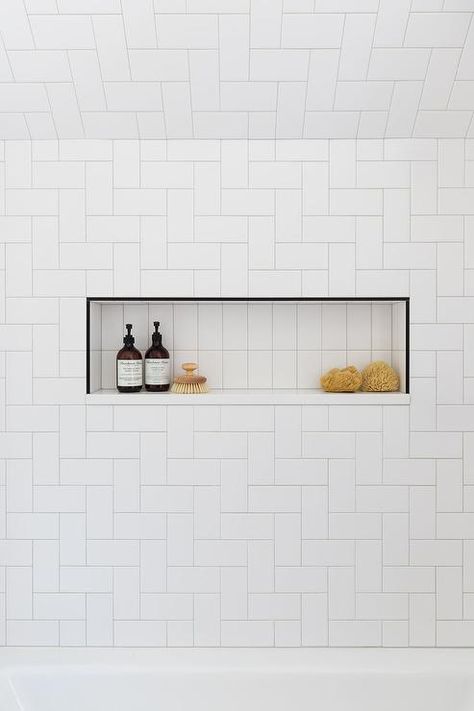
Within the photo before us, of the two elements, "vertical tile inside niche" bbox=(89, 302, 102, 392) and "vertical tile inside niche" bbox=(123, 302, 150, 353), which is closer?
Result: "vertical tile inside niche" bbox=(89, 302, 102, 392)

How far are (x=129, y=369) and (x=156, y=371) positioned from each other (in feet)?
0.27

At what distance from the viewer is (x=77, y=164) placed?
1922mm

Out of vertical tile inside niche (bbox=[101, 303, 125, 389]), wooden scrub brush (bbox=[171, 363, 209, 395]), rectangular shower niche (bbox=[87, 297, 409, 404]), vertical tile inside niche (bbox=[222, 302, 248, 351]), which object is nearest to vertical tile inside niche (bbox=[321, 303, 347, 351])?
rectangular shower niche (bbox=[87, 297, 409, 404])

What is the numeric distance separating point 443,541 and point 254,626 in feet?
2.02

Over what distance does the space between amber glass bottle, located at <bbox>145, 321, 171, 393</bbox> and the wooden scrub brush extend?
0.04 m

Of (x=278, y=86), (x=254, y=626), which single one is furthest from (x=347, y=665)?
(x=278, y=86)

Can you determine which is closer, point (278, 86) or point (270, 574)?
point (278, 86)

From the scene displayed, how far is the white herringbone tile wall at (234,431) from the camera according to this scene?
1924 mm

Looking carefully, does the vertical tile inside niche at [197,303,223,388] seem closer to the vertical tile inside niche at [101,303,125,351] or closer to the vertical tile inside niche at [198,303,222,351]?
the vertical tile inside niche at [198,303,222,351]

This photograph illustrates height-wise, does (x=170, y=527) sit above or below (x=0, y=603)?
above

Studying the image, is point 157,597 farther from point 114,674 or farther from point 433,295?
point 433,295

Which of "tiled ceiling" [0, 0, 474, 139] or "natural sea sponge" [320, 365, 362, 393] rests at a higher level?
"tiled ceiling" [0, 0, 474, 139]

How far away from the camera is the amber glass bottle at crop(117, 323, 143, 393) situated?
1989 millimetres

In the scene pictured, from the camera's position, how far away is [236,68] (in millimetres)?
1721
